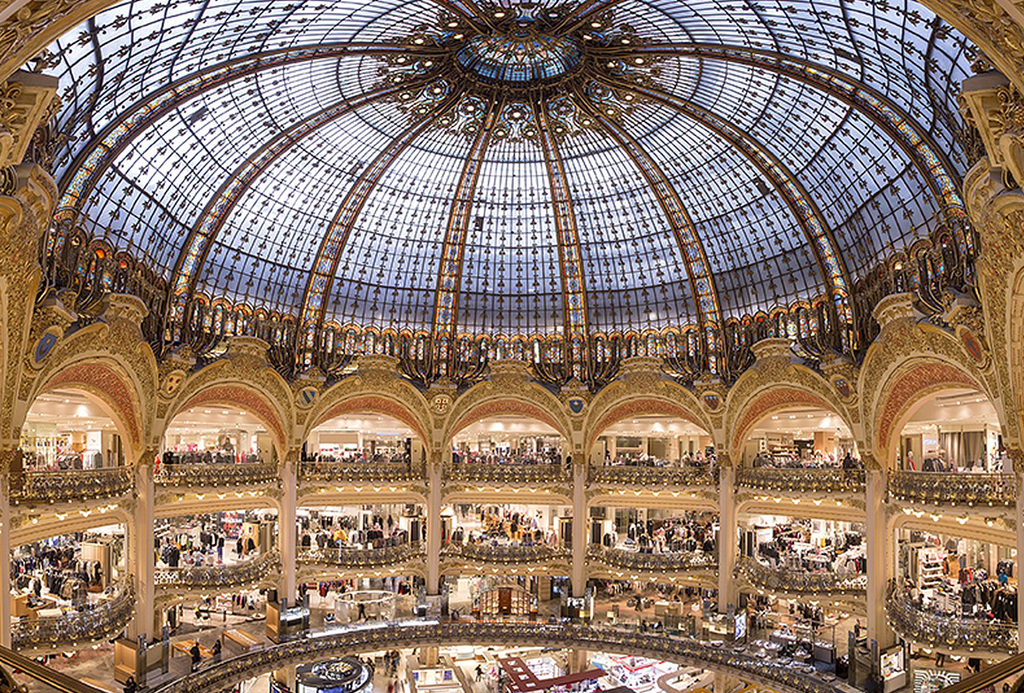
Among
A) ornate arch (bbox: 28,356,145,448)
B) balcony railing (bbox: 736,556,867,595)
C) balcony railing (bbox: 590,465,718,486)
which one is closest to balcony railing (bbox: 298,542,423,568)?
ornate arch (bbox: 28,356,145,448)

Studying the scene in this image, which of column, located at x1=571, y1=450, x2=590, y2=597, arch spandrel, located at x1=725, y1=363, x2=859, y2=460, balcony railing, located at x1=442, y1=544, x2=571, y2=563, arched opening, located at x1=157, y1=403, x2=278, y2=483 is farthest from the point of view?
column, located at x1=571, y1=450, x2=590, y2=597

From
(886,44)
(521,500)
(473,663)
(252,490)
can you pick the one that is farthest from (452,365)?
(886,44)

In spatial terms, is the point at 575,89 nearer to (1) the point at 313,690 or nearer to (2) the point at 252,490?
(2) the point at 252,490

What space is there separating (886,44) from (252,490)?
3532 cm

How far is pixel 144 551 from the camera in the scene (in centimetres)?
3603

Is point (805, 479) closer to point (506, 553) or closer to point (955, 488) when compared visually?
point (955, 488)

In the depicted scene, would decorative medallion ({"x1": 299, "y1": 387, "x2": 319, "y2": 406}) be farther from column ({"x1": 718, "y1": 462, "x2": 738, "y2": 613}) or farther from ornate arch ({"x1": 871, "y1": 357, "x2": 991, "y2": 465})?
ornate arch ({"x1": 871, "y1": 357, "x2": 991, "y2": 465})

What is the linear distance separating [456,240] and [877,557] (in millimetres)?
26546

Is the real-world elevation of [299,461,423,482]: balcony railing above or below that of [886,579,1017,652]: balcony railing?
above

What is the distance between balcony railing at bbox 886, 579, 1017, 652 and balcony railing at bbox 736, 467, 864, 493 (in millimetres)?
6250

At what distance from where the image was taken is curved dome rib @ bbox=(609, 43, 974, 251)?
95.1 ft

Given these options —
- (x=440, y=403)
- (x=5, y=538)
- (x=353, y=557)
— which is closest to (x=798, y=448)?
(x=440, y=403)

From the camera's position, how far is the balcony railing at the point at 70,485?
1158 inches

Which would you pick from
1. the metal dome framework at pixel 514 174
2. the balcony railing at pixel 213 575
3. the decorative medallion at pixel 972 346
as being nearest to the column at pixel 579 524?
the metal dome framework at pixel 514 174
